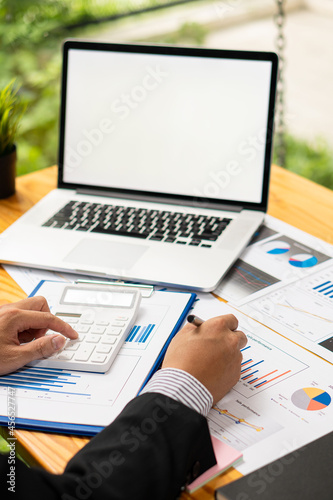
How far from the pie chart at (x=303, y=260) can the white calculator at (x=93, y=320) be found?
329 millimetres

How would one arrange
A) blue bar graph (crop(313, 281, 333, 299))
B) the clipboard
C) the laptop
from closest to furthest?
1. the clipboard
2. blue bar graph (crop(313, 281, 333, 299))
3. the laptop

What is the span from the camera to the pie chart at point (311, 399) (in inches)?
28.7

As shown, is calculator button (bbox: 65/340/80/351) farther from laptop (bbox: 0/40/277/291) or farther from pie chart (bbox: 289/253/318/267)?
pie chart (bbox: 289/253/318/267)

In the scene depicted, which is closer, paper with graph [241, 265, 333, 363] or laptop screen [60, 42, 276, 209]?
paper with graph [241, 265, 333, 363]

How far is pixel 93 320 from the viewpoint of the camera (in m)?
0.86

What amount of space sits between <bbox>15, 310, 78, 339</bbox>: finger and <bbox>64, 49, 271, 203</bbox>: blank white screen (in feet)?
1.69

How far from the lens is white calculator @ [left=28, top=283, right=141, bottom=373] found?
31.1 inches

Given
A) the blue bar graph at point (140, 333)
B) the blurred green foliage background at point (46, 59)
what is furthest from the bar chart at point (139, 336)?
the blurred green foliage background at point (46, 59)

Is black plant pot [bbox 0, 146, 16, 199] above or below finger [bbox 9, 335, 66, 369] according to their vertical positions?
above

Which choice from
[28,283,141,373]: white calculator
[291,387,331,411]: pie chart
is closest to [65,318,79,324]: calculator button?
[28,283,141,373]: white calculator

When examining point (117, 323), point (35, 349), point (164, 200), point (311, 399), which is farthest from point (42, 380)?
point (164, 200)

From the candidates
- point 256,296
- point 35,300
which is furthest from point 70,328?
point 256,296

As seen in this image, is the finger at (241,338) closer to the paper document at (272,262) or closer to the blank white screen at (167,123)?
the paper document at (272,262)

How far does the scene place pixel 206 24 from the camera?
3273mm
